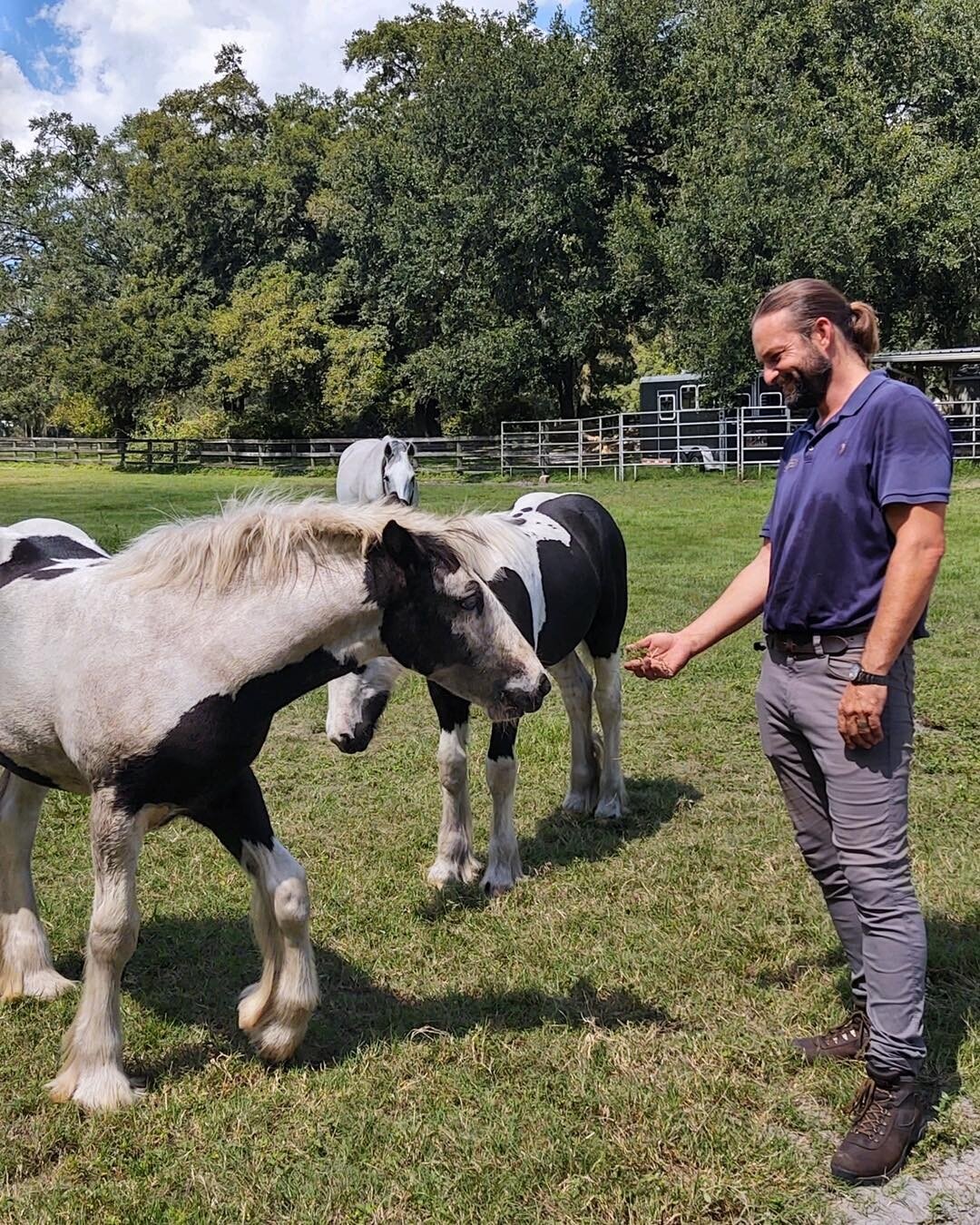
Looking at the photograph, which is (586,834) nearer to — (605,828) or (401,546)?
(605,828)

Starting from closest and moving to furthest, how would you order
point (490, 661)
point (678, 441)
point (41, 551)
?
point (490, 661) → point (41, 551) → point (678, 441)

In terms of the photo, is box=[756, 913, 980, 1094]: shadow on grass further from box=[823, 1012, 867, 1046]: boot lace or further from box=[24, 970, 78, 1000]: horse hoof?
box=[24, 970, 78, 1000]: horse hoof

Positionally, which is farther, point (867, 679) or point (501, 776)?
point (501, 776)

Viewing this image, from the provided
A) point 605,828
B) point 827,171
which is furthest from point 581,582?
point 827,171

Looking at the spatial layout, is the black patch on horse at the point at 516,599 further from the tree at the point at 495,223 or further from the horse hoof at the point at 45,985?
the tree at the point at 495,223

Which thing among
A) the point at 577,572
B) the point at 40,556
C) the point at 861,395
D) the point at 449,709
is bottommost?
the point at 449,709

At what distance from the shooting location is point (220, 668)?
2990 mm

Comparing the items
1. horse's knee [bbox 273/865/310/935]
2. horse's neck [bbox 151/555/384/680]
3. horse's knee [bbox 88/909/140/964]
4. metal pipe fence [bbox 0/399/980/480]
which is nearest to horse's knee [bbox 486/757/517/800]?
horse's knee [bbox 273/865/310/935]

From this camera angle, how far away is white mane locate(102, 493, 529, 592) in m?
3.08

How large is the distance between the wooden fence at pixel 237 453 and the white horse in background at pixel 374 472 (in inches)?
925

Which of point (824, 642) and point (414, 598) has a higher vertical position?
point (414, 598)

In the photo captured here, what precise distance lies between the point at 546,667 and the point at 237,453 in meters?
32.6

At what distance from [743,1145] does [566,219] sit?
3153cm

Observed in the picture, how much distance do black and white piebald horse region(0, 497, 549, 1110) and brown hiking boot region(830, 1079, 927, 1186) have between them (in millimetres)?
1476
